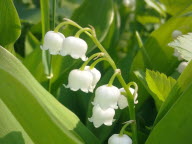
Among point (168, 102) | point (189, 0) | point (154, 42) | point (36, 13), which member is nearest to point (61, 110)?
point (168, 102)

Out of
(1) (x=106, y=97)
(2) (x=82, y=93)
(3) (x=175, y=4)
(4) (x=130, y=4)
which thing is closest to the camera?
(1) (x=106, y=97)

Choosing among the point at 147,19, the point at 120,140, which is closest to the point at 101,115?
the point at 120,140

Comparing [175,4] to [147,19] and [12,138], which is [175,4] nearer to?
[147,19]

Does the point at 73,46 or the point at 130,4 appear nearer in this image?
the point at 73,46

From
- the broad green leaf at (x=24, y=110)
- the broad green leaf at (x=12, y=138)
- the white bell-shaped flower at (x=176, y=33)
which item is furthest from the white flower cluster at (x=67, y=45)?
the white bell-shaped flower at (x=176, y=33)

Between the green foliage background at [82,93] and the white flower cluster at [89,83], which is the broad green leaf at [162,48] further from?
the white flower cluster at [89,83]

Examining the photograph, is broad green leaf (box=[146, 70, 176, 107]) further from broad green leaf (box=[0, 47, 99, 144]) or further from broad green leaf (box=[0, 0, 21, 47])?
broad green leaf (box=[0, 0, 21, 47])

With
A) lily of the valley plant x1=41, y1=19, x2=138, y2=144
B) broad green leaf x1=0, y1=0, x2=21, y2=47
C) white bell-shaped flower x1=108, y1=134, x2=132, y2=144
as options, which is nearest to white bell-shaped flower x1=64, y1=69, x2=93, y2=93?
lily of the valley plant x1=41, y1=19, x2=138, y2=144
